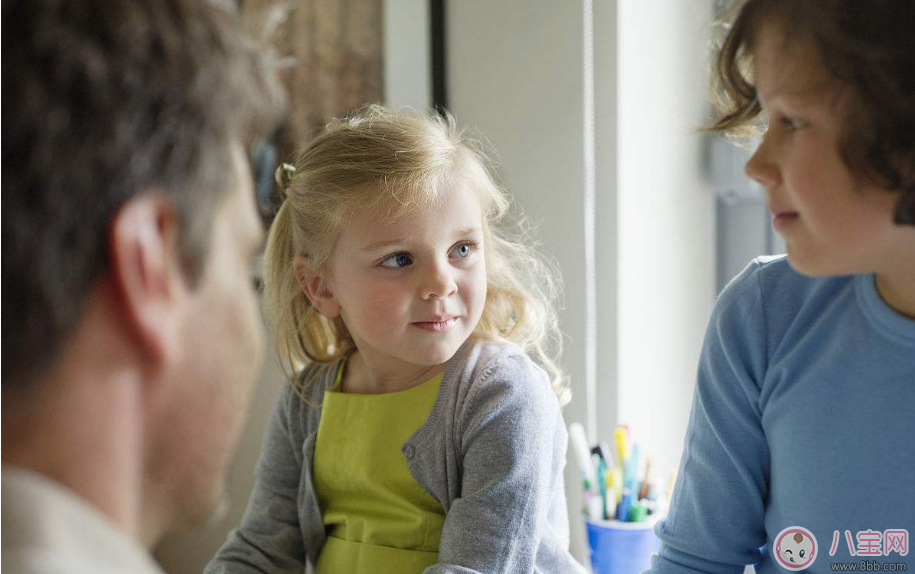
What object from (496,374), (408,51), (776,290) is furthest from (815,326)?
(408,51)

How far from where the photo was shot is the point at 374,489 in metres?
1.04

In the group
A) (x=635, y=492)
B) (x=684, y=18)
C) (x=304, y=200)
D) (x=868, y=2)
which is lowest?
(x=635, y=492)

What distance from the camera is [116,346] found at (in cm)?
43

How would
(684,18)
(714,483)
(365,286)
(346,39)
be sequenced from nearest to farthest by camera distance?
(714,483)
(365,286)
(684,18)
(346,39)

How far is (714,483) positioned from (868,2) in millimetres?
456

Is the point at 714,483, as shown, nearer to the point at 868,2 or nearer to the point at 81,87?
the point at 868,2

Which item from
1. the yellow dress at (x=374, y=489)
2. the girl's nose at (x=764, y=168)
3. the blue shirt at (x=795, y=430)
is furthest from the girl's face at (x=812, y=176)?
the yellow dress at (x=374, y=489)

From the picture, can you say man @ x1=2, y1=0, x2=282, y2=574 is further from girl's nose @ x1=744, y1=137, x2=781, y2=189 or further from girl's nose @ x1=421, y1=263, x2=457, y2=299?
girl's nose @ x1=421, y1=263, x2=457, y2=299

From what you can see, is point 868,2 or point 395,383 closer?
point 868,2

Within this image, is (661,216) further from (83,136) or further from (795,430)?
(83,136)

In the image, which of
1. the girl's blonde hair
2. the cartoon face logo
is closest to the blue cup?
the girl's blonde hair

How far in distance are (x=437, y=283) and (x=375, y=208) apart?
112mm

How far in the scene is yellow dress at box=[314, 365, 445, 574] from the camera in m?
1.01

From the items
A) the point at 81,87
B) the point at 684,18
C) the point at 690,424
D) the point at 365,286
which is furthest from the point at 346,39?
the point at 81,87
